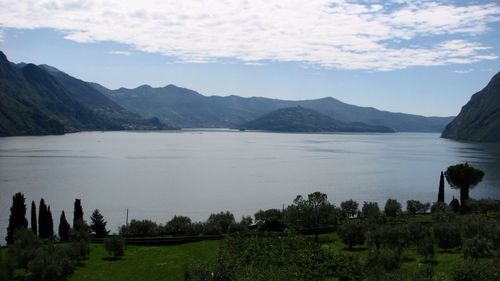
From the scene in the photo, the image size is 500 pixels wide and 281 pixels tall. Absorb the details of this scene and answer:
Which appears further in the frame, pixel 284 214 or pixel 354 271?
pixel 284 214

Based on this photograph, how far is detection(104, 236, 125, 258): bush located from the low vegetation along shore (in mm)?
132

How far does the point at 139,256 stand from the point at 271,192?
273 feet

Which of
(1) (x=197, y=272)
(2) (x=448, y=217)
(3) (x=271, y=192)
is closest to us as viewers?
(1) (x=197, y=272)

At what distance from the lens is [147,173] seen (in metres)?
185

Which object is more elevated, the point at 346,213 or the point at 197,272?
the point at 197,272

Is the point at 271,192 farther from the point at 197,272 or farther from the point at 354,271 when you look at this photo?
the point at 197,272

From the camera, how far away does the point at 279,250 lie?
5084 cm

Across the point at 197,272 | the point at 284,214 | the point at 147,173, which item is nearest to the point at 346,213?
the point at 284,214

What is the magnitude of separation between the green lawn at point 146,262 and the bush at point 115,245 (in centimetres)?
121

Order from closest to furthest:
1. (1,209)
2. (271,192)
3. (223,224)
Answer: (223,224) < (1,209) < (271,192)

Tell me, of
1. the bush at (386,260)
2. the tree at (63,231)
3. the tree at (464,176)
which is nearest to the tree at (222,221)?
the tree at (63,231)

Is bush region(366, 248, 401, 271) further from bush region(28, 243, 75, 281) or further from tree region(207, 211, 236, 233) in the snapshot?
tree region(207, 211, 236, 233)

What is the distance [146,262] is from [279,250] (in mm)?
19923

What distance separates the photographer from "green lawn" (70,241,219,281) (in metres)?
54.7
